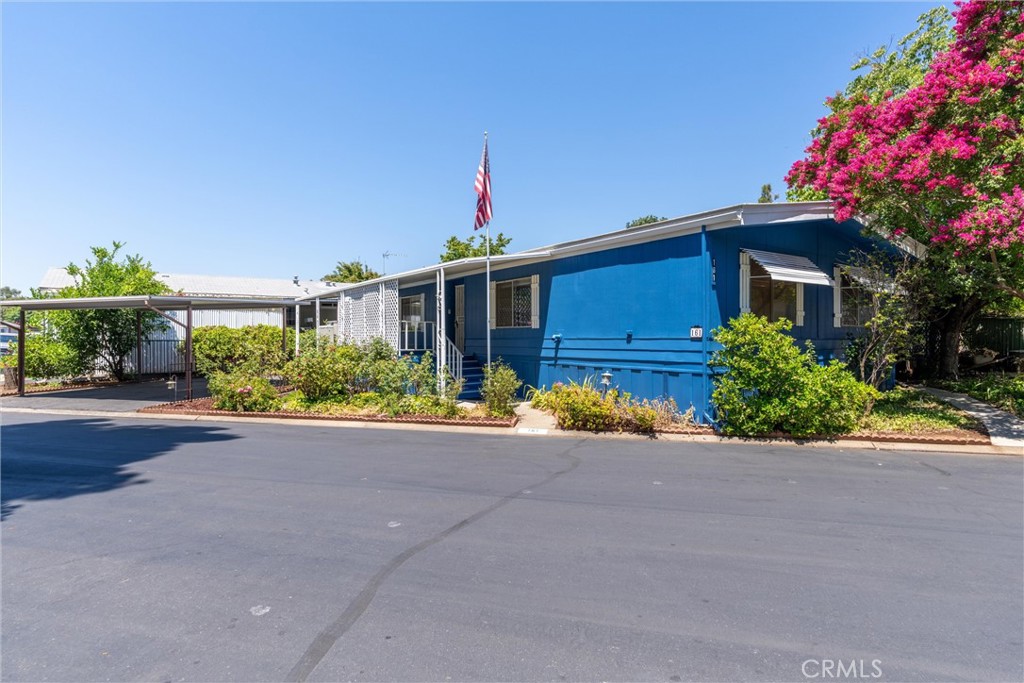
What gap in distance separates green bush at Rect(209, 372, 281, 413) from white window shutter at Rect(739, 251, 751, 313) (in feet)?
31.8

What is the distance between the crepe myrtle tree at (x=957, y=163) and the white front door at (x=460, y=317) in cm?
882

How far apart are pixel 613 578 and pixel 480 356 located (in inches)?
432

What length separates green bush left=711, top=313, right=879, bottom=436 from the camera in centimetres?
835

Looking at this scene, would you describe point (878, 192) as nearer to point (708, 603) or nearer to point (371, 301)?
point (708, 603)

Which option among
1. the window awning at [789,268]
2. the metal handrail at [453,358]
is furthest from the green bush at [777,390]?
the metal handrail at [453,358]

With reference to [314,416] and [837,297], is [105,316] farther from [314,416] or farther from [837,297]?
[837,297]

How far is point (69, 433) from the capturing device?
948 centimetres

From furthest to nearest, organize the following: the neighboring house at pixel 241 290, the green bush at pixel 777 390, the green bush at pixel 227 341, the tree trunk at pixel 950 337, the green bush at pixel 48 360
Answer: the neighboring house at pixel 241 290 → the green bush at pixel 227 341 → the green bush at pixel 48 360 → the tree trunk at pixel 950 337 → the green bush at pixel 777 390

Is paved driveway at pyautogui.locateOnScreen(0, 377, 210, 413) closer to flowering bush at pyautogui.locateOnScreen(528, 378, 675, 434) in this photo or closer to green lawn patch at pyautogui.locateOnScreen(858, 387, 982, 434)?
flowering bush at pyautogui.locateOnScreen(528, 378, 675, 434)

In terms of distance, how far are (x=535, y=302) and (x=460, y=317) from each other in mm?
3144

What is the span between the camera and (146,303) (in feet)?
44.8

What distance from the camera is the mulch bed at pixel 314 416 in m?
10.0

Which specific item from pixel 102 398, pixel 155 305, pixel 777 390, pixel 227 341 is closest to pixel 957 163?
pixel 777 390

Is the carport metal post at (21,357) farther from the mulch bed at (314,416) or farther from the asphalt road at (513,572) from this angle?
the asphalt road at (513,572)
